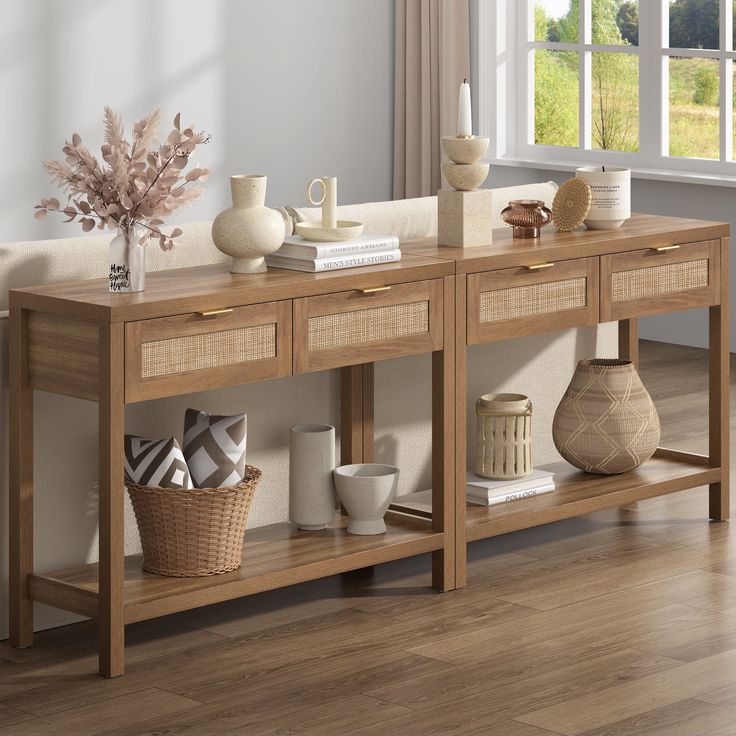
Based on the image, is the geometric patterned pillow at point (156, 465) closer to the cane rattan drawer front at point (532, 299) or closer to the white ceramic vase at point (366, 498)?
the white ceramic vase at point (366, 498)

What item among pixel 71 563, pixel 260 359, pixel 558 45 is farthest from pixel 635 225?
pixel 558 45

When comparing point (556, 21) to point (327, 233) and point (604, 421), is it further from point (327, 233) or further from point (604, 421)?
point (327, 233)

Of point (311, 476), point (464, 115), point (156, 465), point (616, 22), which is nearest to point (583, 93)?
point (616, 22)

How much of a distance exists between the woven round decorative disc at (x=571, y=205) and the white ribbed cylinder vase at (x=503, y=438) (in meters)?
0.46

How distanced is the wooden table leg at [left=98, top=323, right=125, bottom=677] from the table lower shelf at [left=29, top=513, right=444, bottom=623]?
0.04 metres

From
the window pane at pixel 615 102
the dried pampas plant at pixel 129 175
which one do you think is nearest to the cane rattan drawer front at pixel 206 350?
the dried pampas plant at pixel 129 175

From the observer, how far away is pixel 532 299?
3.55 metres

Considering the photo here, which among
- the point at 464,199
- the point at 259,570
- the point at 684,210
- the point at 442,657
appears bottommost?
the point at 442,657

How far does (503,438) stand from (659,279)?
1.85 ft

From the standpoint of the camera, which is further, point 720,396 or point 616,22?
point 616,22

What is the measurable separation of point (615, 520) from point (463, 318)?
0.95 m

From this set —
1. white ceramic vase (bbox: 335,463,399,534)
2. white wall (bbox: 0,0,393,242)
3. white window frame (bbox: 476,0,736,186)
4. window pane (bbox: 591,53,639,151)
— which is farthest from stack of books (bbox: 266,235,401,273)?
window pane (bbox: 591,53,639,151)

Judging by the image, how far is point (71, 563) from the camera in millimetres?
3227

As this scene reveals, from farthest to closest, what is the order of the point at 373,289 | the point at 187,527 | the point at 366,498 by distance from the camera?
the point at 366,498 → the point at 373,289 → the point at 187,527
